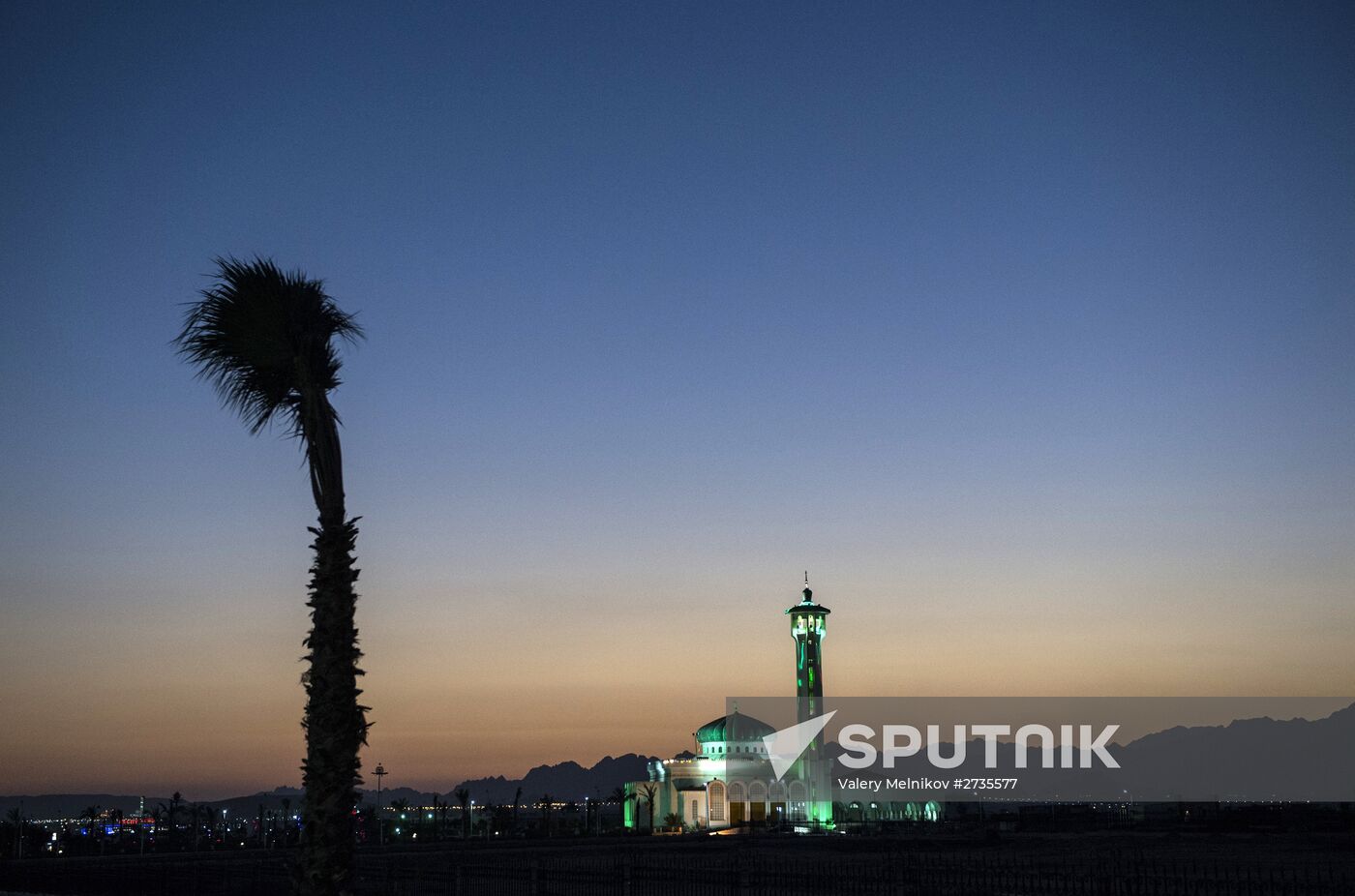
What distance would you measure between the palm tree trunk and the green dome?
78148 millimetres

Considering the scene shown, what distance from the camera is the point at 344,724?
1397 centimetres

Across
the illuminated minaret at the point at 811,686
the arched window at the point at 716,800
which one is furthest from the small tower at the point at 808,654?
the arched window at the point at 716,800

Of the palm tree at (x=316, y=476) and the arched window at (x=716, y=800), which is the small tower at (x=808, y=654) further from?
the palm tree at (x=316, y=476)

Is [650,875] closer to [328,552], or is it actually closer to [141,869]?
[141,869]

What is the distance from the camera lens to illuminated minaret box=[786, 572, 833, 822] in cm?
8906

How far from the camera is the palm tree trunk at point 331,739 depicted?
13773 mm

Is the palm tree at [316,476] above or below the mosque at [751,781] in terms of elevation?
above

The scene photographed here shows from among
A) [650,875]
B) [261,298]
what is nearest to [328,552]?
[261,298]

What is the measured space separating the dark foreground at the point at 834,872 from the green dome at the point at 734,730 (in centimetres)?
3691

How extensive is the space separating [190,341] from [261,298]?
123 centimetres

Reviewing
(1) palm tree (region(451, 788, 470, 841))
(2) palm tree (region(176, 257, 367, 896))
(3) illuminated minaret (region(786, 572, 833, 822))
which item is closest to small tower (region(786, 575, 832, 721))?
(3) illuminated minaret (region(786, 572, 833, 822))

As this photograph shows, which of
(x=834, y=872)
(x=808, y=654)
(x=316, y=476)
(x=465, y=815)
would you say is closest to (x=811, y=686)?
(x=808, y=654)

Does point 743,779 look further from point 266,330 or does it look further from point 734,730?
point 266,330

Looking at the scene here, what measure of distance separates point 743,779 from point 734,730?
4.63 meters
